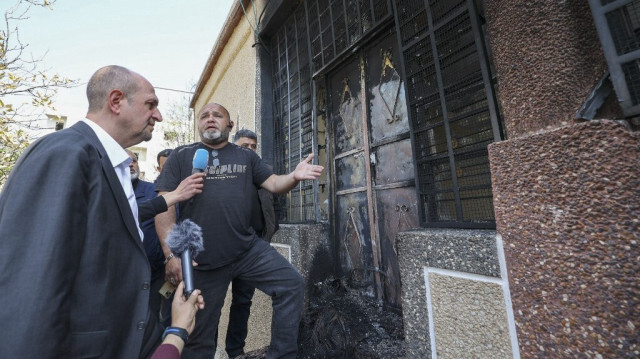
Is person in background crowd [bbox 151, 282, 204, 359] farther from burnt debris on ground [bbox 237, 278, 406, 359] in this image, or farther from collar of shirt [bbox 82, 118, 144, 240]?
burnt debris on ground [bbox 237, 278, 406, 359]

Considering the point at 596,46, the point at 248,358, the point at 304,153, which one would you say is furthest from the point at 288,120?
the point at 596,46

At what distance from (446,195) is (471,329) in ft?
2.84

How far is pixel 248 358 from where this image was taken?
2652mm

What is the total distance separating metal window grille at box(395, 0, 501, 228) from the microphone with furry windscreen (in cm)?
148

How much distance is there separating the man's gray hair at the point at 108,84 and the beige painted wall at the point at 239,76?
3476 millimetres

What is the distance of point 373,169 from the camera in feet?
9.70

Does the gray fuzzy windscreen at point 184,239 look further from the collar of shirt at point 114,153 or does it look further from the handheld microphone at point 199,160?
the handheld microphone at point 199,160

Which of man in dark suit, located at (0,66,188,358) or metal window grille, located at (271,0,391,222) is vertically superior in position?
metal window grille, located at (271,0,391,222)

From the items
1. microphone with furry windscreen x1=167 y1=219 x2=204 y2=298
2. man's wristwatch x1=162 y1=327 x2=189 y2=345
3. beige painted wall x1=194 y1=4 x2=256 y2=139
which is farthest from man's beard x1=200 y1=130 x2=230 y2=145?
beige painted wall x1=194 y1=4 x2=256 y2=139

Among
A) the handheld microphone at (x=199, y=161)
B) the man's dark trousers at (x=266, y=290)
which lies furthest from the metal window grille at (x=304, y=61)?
the handheld microphone at (x=199, y=161)

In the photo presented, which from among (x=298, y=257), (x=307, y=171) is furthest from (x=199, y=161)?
(x=298, y=257)

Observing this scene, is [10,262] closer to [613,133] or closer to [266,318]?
[613,133]

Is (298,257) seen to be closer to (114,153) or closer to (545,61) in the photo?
(114,153)

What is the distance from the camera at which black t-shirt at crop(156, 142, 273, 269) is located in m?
2.30
